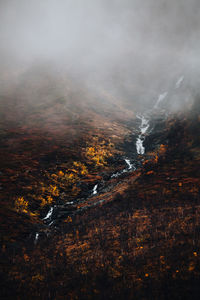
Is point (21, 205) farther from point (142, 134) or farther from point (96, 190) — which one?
point (142, 134)

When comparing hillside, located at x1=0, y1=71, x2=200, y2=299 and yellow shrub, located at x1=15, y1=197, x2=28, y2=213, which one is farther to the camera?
yellow shrub, located at x1=15, y1=197, x2=28, y2=213

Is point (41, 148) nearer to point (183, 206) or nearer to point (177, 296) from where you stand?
point (183, 206)

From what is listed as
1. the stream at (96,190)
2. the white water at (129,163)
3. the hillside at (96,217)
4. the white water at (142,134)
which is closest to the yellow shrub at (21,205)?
the hillside at (96,217)

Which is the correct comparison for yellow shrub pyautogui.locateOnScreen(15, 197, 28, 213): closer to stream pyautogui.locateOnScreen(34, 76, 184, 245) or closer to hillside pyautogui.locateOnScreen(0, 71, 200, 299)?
hillside pyautogui.locateOnScreen(0, 71, 200, 299)

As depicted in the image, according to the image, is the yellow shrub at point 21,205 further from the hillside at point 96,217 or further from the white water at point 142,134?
the white water at point 142,134

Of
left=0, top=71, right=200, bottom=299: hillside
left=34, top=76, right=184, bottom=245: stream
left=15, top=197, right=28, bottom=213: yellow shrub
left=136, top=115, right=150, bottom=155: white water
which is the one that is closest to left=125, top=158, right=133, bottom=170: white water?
left=34, top=76, right=184, bottom=245: stream

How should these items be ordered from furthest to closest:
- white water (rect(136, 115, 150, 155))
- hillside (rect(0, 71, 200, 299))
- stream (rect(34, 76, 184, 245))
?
white water (rect(136, 115, 150, 155)), stream (rect(34, 76, 184, 245)), hillside (rect(0, 71, 200, 299))

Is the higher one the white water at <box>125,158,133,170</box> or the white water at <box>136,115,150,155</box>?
the white water at <box>136,115,150,155</box>

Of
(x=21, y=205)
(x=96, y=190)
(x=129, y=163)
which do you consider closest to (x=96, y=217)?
(x=21, y=205)

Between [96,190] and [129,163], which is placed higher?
[129,163]

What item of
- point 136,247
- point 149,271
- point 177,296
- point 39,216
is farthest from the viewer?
point 39,216

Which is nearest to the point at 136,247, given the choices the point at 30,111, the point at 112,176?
the point at 112,176
